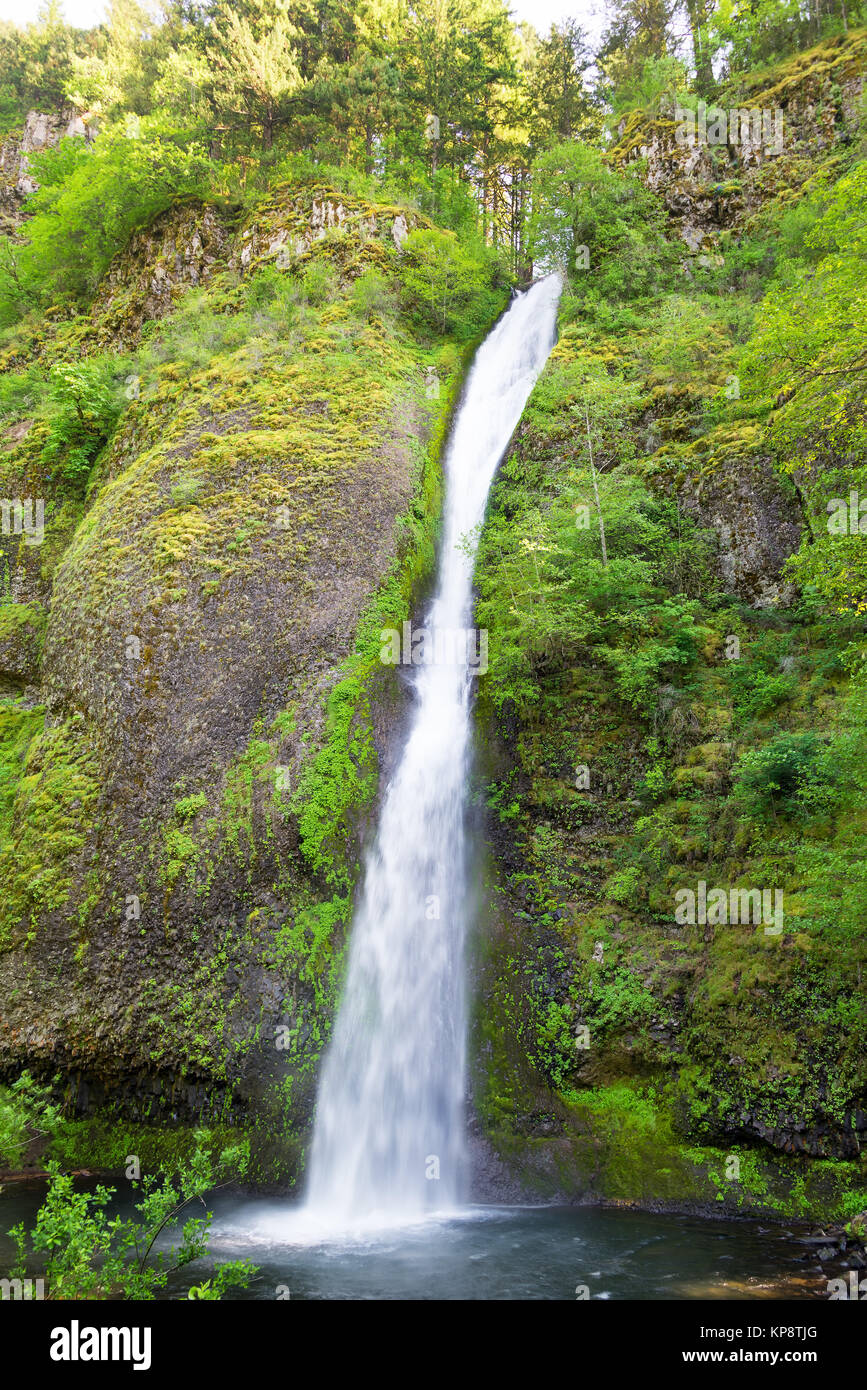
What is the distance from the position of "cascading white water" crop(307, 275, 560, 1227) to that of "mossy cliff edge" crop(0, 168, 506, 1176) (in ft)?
1.45

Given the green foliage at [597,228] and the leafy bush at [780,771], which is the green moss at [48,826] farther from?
the green foliage at [597,228]

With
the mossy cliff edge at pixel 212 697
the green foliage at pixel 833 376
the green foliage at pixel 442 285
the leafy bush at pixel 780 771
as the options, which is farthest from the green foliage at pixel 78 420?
the leafy bush at pixel 780 771

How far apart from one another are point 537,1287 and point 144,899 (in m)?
7.04

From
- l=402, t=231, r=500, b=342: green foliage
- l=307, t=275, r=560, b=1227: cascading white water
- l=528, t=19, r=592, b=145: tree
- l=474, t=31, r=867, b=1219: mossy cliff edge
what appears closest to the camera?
l=474, t=31, r=867, b=1219: mossy cliff edge

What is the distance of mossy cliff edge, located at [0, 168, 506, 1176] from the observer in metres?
9.56

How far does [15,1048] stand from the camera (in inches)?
395

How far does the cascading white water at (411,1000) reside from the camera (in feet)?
27.7

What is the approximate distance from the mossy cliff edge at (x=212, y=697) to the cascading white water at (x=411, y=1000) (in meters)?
0.44

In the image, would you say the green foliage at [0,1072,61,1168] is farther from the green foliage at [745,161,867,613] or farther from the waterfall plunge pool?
the green foliage at [745,161,867,613]

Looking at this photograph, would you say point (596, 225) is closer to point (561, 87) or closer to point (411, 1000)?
point (561, 87)

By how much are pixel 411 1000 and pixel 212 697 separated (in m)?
5.77

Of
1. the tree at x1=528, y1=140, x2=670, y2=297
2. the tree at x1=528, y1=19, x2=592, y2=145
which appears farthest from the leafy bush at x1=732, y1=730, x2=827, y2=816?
the tree at x1=528, y1=19, x2=592, y2=145

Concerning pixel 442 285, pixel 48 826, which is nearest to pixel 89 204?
pixel 442 285

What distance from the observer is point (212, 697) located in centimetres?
1180
